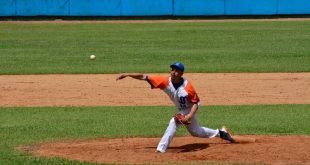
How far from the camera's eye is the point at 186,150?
11727mm

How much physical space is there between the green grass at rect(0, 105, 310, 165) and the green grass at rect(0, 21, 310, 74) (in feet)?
21.6

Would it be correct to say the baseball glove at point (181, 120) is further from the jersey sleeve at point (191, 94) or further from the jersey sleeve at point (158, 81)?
the jersey sleeve at point (158, 81)

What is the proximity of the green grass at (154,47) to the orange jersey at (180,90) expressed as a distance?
35.4ft

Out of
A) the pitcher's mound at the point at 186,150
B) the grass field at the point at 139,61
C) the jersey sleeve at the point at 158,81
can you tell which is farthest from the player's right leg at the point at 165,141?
the grass field at the point at 139,61

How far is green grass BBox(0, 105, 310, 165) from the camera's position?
42.7 feet

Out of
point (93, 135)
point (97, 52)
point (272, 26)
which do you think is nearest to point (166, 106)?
point (93, 135)

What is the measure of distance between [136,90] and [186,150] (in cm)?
744

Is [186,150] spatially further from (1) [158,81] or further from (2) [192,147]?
(1) [158,81]

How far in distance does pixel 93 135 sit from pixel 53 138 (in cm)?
72

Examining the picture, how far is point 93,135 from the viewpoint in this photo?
1302 centimetres
